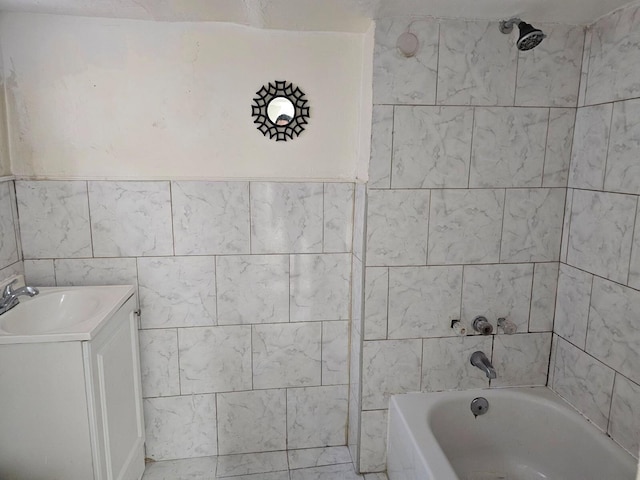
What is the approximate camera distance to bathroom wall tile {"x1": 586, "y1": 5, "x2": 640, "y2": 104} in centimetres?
168

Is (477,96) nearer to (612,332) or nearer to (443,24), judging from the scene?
(443,24)

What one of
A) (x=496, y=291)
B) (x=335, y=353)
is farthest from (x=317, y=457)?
(x=496, y=291)

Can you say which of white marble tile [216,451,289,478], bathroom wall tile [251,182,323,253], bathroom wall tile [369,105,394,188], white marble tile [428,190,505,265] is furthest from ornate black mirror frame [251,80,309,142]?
white marble tile [216,451,289,478]

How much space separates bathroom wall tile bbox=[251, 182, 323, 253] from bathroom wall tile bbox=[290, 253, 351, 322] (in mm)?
86

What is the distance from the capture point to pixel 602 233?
1.84m

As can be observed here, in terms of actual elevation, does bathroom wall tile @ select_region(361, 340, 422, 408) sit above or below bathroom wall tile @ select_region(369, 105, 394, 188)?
below

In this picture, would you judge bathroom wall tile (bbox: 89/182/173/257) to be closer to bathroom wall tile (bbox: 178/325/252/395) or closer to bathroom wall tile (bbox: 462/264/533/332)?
bathroom wall tile (bbox: 178/325/252/395)

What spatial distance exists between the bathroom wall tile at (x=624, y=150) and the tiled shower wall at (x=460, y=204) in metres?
0.25

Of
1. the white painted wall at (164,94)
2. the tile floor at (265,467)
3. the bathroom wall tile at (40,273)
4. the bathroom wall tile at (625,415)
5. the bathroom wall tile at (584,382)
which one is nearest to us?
the bathroom wall tile at (625,415)

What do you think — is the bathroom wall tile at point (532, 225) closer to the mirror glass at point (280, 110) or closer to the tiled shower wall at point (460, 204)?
the tiled shower wall at point (460, 204)

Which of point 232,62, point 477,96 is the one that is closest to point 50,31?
point 232,62

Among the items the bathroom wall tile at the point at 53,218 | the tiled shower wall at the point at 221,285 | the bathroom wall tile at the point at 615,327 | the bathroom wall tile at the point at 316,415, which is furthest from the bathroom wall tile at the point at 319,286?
the bathroom wall tile at the point at 615,327

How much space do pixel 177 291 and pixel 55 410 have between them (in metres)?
0.72

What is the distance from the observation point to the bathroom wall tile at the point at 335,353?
227 cm
